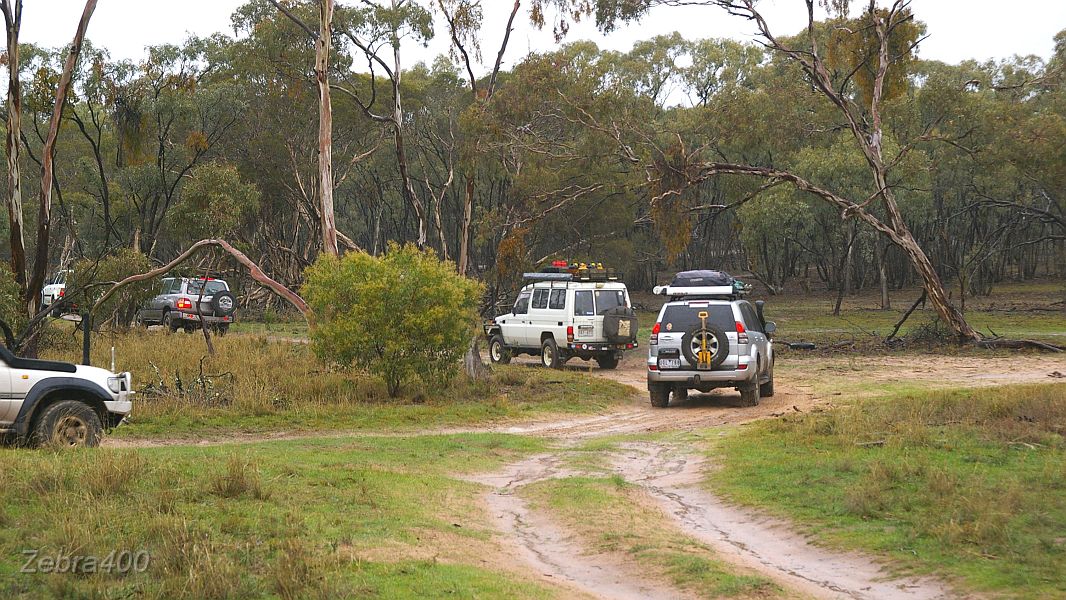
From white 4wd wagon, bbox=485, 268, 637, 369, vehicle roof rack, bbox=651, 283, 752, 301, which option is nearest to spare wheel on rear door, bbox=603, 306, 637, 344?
white 4wd wagon, bbox=485, 268, 637, 369

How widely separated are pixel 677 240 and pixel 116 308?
16.9 m

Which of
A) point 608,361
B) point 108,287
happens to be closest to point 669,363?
point 608,361

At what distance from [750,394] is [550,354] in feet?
27.2

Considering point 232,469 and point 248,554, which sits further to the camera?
point 232,469

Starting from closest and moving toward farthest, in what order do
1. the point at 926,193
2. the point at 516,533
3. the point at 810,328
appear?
the point at 516,533, the point at 810,328, the point at 926,193

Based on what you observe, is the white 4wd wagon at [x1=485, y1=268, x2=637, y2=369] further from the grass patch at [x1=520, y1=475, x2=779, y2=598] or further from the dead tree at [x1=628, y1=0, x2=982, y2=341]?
the grass patch at [x1=520, y1=475, x2=779, y2=598]

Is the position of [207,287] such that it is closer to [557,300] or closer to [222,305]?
[222,305]

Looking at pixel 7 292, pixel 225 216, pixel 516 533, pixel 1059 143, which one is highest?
pixel 1059 143

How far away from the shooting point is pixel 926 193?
53.9m

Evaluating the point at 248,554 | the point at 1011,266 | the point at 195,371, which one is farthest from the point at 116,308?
the point at 1011,266

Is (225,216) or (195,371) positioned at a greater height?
(225,216)

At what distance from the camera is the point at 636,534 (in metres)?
8.78

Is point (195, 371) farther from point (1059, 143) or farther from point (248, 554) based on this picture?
point (1059, 143)

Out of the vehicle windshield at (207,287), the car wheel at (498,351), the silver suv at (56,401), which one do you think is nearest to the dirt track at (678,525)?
the silver suv at (56,401)
